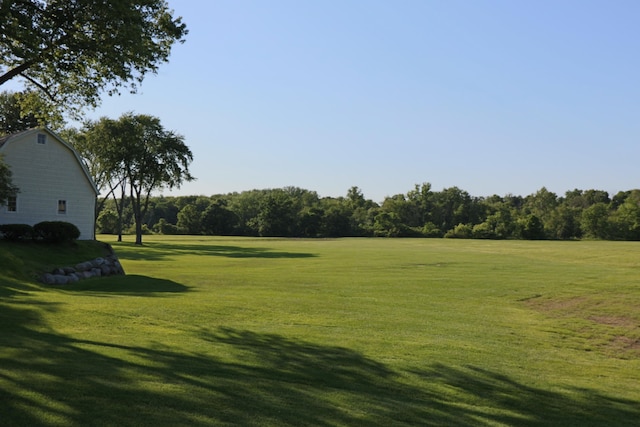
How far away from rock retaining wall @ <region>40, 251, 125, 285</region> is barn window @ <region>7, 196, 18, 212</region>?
7775 millimetres

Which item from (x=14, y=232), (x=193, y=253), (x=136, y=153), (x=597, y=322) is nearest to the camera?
(x=597, y=322)

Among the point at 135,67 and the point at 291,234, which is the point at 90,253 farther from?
the point at 291,234

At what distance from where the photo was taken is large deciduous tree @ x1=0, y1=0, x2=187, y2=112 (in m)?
13.0

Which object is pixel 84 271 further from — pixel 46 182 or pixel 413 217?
Answer: pixel 413 217

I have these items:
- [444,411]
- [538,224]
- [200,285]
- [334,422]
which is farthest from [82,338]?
[538,224]

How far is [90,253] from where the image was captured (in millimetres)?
28297

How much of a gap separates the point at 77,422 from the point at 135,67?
12338 millimetres

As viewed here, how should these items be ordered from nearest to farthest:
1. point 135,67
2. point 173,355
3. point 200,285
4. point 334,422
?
point 334,422 < point 173,355 < point 135,67 < point 200,285

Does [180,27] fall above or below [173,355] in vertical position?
above

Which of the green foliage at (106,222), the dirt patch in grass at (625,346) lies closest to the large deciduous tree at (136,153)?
the green foliage at (106,222)

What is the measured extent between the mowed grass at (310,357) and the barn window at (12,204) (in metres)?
12.0

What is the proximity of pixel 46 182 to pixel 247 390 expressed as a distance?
31.8m

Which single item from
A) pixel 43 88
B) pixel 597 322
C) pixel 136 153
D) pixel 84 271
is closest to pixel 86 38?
pixel 43 88

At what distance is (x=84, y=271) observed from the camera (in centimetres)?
2469
